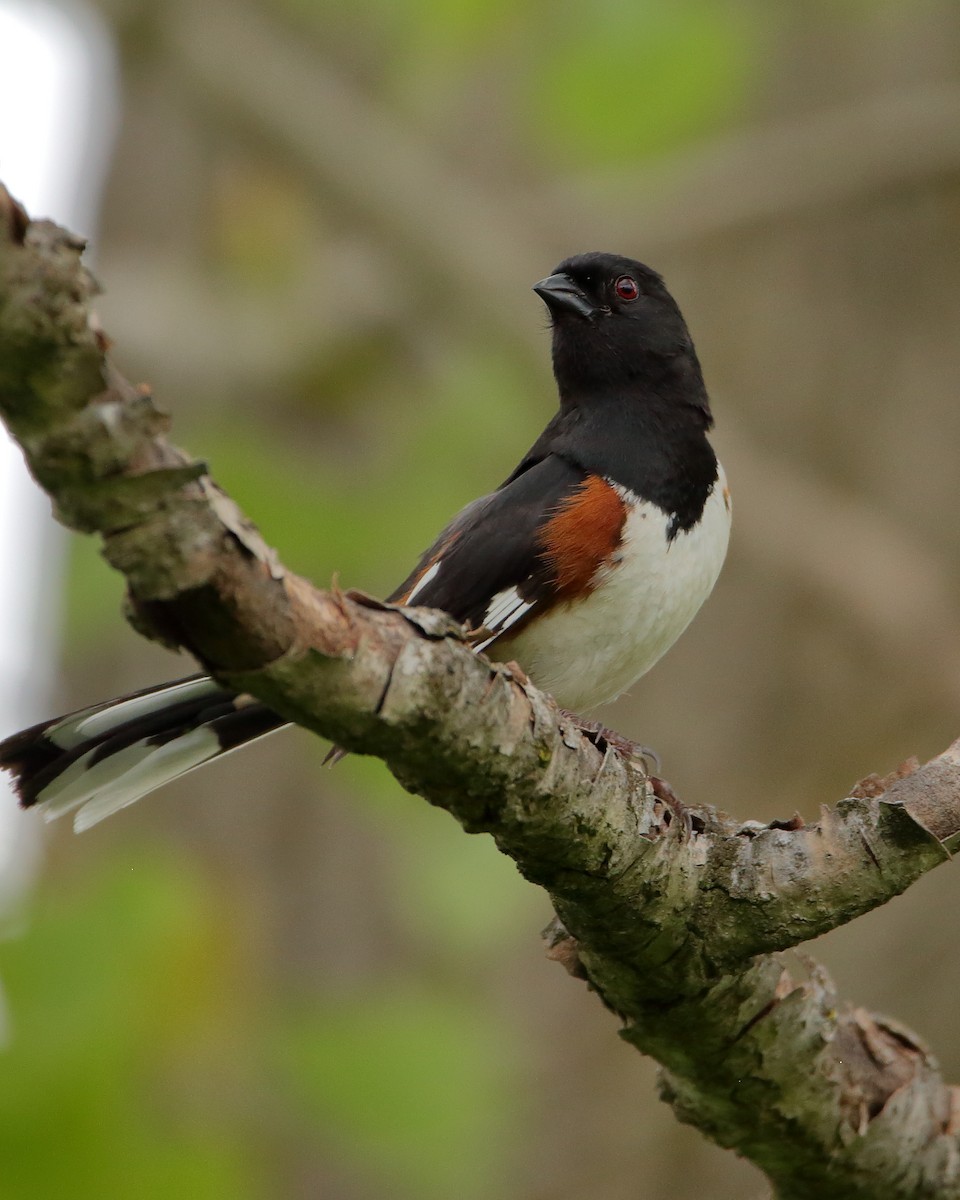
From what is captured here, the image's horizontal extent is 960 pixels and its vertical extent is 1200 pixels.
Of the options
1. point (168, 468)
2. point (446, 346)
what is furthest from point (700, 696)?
point (168, 468)

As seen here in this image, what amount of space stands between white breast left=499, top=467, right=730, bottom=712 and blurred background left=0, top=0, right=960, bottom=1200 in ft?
3.28

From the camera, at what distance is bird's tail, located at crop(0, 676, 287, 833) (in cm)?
249

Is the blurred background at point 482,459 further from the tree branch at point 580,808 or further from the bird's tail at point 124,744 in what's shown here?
the tree branch at point 580,808

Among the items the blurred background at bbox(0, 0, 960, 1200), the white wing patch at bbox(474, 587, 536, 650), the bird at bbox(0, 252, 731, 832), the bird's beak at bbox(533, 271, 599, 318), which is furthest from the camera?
the bird's beak at bbox(533, 271, 599, 318)

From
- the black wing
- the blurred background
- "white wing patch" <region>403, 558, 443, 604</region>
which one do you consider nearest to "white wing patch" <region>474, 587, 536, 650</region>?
the black wing

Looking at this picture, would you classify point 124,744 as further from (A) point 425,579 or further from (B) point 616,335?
(B) point 616,335

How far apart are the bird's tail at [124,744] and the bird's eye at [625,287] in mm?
1647

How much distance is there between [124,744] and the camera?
2857mm

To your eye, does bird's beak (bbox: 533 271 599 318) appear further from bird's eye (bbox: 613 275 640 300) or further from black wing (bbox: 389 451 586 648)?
black wing (bbox: 389 451 586 648)

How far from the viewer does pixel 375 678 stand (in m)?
1.83

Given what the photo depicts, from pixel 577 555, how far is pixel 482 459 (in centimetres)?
245

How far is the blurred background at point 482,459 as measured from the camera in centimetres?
403

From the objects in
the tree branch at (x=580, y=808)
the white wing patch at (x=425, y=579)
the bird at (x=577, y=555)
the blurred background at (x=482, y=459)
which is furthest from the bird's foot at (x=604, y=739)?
the blurred background at (x=482, y=459)

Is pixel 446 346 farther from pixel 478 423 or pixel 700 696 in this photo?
pixel 700 696
